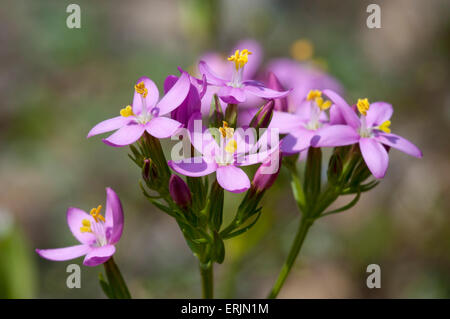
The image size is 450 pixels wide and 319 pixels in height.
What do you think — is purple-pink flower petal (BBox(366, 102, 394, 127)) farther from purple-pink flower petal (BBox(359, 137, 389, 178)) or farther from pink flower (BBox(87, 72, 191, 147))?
pink flower (BBox(87, 72, 191, 147))

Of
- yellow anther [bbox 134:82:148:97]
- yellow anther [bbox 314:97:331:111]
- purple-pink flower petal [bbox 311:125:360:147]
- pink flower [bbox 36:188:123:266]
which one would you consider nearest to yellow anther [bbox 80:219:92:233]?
pink flower [bbox 36:188:123:266]

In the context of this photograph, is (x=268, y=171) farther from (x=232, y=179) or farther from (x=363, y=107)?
(x=363, y=107)

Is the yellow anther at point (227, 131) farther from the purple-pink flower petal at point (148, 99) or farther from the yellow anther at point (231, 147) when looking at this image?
the purple-pink flower petal at point (148, 99)

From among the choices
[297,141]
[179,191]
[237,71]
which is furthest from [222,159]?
[237,71]

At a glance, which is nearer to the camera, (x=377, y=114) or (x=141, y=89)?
(x=141, y=89)

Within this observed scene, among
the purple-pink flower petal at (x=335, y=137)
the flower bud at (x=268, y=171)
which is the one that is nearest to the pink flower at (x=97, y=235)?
the flower bud at (x=268, y=171)

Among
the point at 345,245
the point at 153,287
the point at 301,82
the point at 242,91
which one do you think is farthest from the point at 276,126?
the point at 345,245
